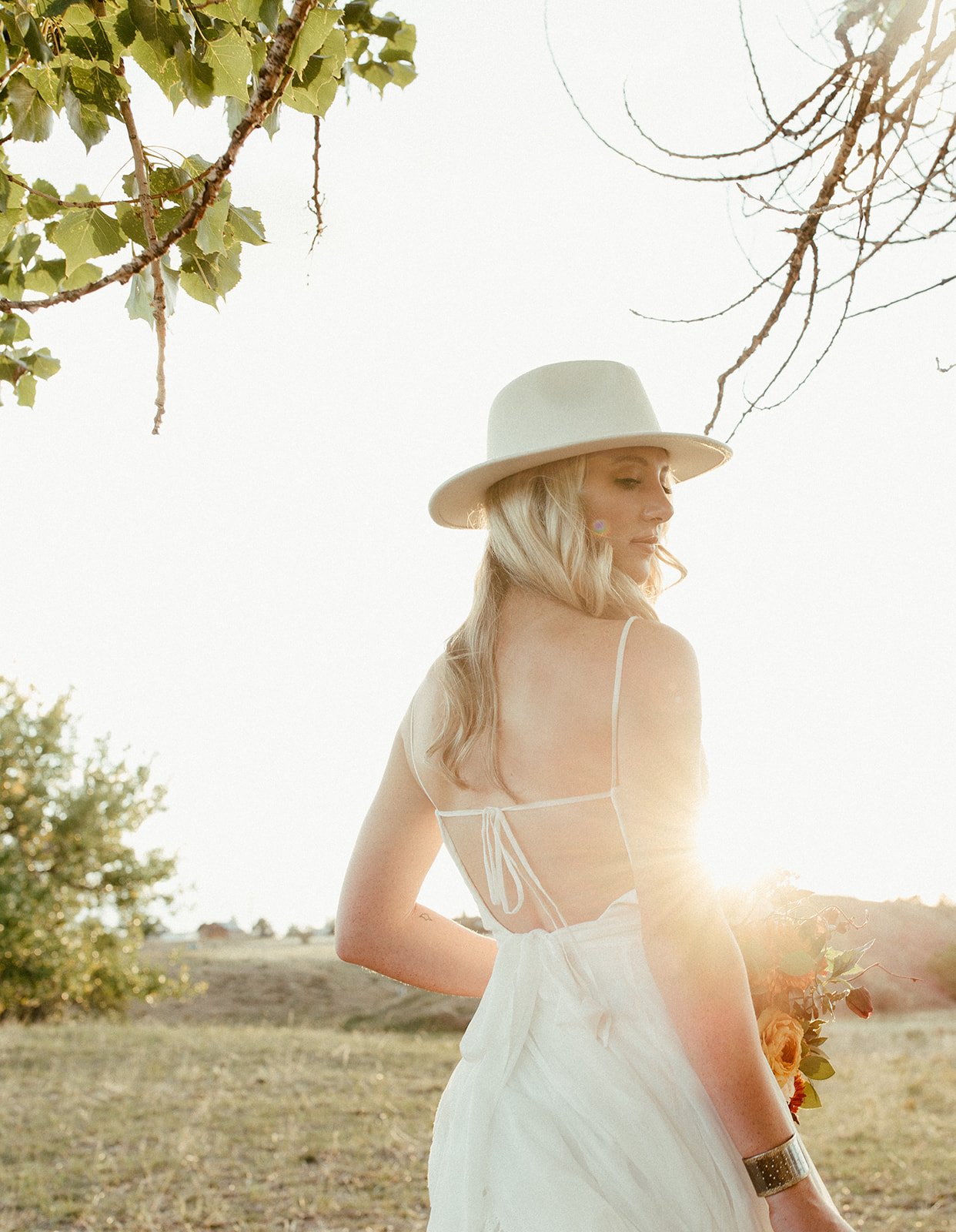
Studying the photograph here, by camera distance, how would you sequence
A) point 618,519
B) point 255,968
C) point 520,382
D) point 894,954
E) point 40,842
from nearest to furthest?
point 618,519 → point 520,382 → point 894,954 → point 40,842 → point 255,968

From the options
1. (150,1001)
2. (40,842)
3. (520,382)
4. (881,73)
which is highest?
(881,73)

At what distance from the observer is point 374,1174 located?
4.93 meters

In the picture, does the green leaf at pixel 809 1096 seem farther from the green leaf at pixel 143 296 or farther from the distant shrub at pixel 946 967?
the distant shrub at pixel 946 967

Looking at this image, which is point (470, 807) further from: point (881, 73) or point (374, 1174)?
point (374, 1174)

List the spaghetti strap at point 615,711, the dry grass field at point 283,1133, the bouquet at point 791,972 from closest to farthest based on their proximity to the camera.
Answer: the spaghetti strap at point 615,711
the bouquet at point 791,972
the dry grass field at point 283,1133

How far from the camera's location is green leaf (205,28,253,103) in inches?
67.1

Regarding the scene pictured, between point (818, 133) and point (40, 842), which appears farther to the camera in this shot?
point (40, 842)

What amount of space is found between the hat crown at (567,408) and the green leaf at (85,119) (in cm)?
85

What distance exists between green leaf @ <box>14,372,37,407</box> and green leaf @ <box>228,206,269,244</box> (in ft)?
3.41

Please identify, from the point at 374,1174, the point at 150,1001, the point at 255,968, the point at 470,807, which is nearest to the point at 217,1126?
the point at 374,1174

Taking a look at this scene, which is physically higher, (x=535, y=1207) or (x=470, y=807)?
(x=470, y=807)

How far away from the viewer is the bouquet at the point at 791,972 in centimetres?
173

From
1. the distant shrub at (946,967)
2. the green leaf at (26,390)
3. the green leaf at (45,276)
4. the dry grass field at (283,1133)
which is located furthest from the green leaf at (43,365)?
the distant shrub at (946,967)

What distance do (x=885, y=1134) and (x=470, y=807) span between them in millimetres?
5062
